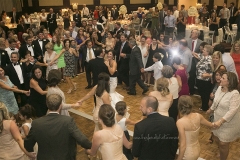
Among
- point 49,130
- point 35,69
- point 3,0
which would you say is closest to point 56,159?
point 49,130

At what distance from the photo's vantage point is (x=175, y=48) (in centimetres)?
625

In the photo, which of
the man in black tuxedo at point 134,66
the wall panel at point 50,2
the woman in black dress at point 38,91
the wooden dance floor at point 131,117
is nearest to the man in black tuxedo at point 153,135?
the wooden dance floor at point 131,117

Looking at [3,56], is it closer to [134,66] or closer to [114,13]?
[134,66]

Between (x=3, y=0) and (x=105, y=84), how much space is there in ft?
48.0

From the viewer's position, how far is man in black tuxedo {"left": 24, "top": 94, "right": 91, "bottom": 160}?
246 cm

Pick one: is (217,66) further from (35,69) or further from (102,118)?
(35,69)

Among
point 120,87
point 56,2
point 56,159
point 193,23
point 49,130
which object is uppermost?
point 56,2

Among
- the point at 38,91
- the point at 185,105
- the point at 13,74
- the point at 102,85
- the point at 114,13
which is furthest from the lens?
the point at 114,13

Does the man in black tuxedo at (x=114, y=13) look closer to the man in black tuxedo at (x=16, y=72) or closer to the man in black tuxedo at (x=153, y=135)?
the man in black tuxedo at (x=16, y=72)

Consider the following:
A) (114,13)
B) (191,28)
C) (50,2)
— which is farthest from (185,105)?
(50,2)

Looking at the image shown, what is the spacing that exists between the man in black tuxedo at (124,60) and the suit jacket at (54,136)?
165 inches

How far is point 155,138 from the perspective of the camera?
2490 millimetres

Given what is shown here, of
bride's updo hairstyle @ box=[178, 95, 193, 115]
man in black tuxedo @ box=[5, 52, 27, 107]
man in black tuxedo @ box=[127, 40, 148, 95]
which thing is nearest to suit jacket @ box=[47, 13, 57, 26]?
man in black tuxedo @ box=[127, 40, 148, 95]

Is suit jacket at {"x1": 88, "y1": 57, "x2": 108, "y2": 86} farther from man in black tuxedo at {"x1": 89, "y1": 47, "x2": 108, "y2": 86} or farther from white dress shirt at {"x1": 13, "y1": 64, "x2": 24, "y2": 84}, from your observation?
white dress shirt at {"x1": 13, "y1": 64, "x2": 24, "y2": 84}
